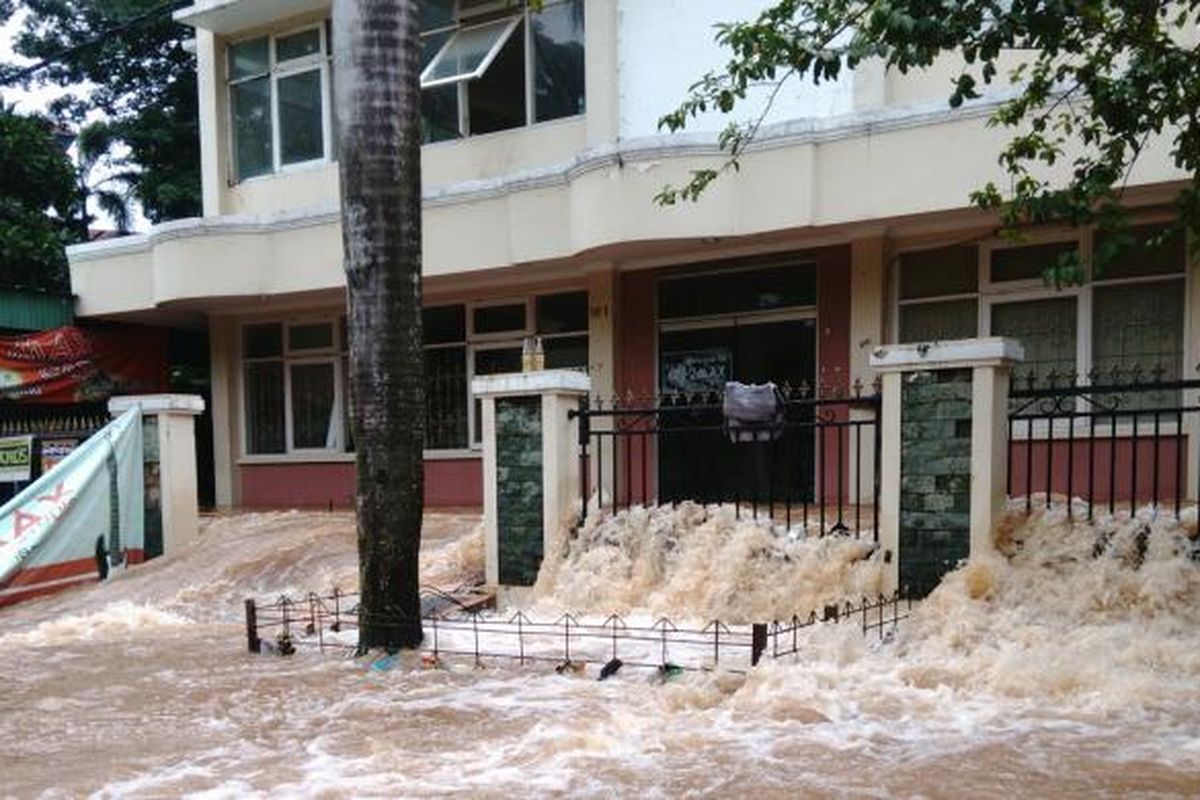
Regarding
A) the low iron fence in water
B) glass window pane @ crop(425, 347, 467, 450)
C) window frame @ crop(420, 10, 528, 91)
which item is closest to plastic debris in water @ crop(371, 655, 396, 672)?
the low iron fence in water

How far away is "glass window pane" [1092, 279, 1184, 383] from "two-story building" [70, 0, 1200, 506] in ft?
0.07

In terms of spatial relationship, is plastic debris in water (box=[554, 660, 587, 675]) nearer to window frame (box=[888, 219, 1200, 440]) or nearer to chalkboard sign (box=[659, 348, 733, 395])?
window frame (box=[888, 219, 1200, 440])

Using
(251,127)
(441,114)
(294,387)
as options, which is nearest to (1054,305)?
(441,114)

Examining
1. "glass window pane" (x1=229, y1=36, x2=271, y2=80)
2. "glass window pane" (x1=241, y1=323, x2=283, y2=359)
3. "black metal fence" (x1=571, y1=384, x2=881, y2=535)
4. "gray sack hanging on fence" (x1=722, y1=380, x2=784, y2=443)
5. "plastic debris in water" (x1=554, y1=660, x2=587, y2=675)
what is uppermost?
"glass window pane" (x1=229, y1=36, x2=271, y2=80)

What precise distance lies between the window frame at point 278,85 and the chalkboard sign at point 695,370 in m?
5.87

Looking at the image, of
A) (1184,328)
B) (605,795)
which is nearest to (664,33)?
(1184,328)

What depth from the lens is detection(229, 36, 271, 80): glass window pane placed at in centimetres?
1515

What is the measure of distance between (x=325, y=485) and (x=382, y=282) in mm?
Result: 9211

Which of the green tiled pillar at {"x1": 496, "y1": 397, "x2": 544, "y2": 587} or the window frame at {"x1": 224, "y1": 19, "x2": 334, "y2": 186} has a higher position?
the window frame at {"x1": 224, "y1": 19, "x2": 334, "y2": 186}

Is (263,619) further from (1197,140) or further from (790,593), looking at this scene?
(1197,140)

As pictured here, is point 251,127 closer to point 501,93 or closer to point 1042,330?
point 501,93

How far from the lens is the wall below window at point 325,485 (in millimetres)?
14062

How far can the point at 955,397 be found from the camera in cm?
714

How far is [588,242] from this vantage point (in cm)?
1113
